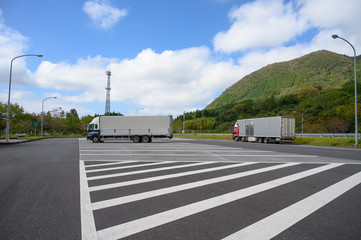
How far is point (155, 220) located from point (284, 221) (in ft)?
6.16

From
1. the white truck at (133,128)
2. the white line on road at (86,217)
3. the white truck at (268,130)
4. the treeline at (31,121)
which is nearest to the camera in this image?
the white line on road at (86,217)

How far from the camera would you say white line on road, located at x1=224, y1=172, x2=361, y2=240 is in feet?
10.8

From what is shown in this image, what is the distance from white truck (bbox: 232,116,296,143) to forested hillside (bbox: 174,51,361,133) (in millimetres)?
15967

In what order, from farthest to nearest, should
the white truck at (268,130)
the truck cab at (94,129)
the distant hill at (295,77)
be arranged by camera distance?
the distant hill at (295,77) → the white truck at (268,130) → the truck cab at (94,129)

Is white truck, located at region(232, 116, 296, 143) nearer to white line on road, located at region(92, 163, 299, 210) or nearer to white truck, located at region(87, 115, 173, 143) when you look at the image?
white truck, located at region(87, 115, 173, 143)

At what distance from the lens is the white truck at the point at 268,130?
96.9 ft

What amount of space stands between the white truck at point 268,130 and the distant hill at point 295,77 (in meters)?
108

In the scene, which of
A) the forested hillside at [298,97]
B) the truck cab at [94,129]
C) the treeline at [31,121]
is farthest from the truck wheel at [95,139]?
the forested hillside at [298,97]

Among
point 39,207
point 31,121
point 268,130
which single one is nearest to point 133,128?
point 268,130

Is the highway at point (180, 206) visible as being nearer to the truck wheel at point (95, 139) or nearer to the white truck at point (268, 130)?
the truck wheel at point (95, 139)

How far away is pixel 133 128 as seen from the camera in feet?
95.1

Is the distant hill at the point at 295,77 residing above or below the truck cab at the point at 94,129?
above

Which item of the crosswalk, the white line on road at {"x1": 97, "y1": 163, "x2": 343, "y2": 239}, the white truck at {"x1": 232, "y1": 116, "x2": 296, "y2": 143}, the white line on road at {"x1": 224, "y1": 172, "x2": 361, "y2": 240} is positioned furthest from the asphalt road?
the white truck at {"x1": 232, "y1": 116, "x2": 296, "y2": 143}

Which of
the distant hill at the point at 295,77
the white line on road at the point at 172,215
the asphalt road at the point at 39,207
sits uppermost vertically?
the distant hill at the point at 295,77
